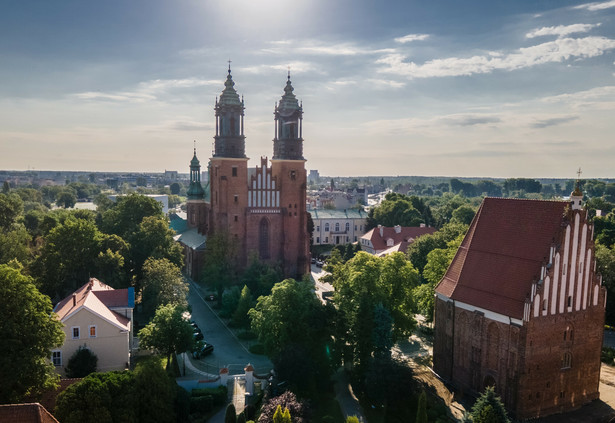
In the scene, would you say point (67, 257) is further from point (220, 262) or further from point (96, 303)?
point (220, 262)

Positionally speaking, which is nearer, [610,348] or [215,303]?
[610,348]

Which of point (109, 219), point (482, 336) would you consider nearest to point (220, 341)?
point (482, 336)

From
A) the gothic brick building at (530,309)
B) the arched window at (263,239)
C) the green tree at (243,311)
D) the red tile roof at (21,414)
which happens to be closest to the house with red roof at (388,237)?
the arched window at (263,239)

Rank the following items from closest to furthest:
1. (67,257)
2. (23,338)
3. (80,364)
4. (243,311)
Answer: (23,338)
(80,364)
(243,311)
(67,257)

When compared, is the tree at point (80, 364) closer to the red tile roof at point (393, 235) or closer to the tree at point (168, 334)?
the tree at point (168, 334)

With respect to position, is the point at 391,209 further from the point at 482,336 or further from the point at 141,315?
the point at 482,336

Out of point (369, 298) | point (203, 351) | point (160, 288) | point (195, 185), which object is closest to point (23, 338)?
point (203, 351)

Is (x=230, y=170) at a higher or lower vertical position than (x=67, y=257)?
higher
